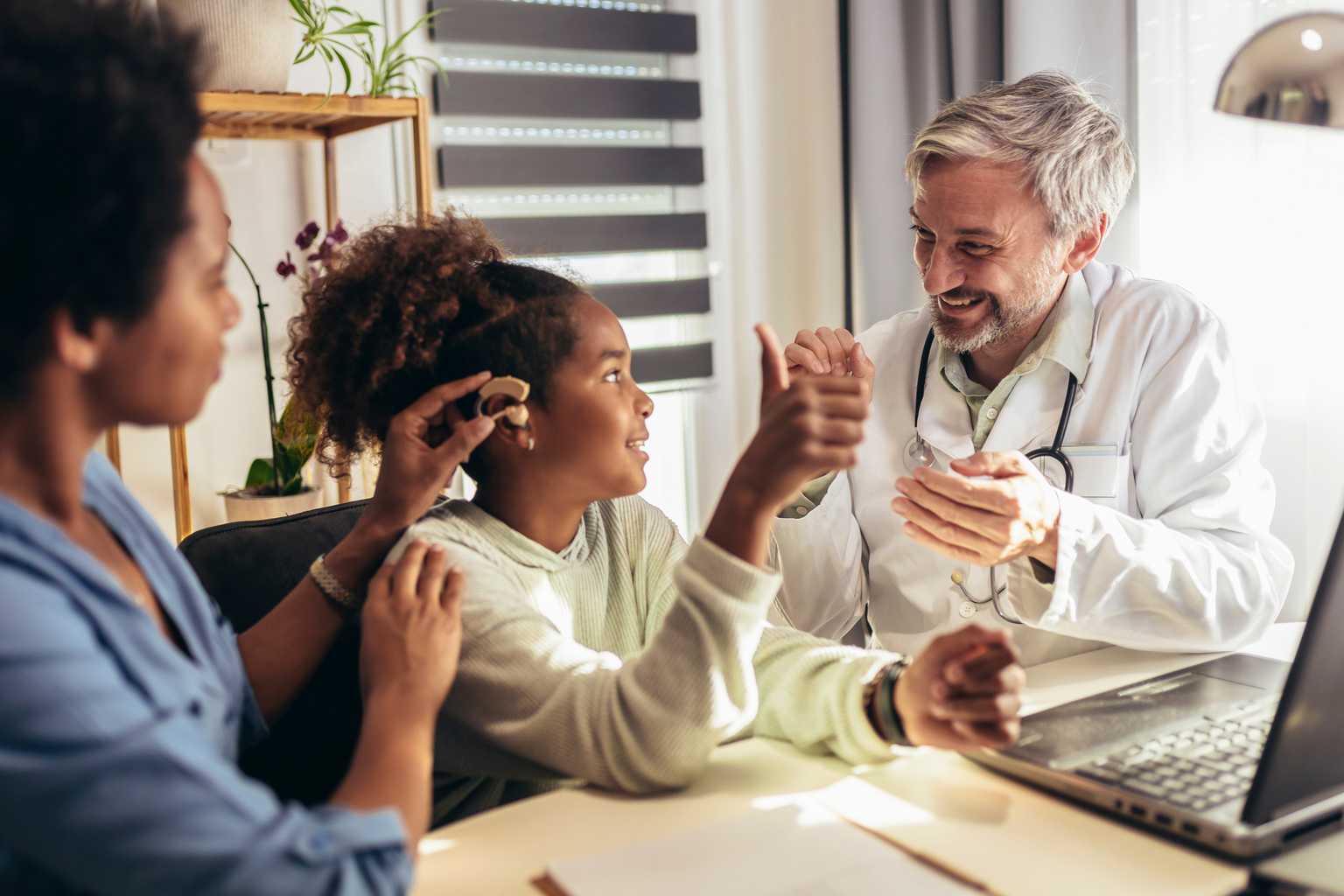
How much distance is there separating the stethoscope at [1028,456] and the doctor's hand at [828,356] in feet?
0.48

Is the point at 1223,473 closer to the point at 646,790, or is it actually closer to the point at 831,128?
the point at 646,790

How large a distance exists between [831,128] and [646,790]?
99.3 inches

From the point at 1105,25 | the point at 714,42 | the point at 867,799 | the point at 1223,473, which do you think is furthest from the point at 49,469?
the point at 714,42

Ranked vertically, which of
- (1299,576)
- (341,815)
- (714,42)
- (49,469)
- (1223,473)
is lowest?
(1299,576)

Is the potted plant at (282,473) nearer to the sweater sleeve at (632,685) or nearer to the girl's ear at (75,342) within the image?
the sweater sleeve at (632,685)

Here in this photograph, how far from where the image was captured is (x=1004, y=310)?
1631 mm

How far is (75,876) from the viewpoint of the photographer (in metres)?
0.59

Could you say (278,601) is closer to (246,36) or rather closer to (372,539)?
(372,539)

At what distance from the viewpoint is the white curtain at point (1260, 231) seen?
6.48 feet

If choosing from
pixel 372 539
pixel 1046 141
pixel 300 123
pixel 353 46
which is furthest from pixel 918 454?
pixel 353 46

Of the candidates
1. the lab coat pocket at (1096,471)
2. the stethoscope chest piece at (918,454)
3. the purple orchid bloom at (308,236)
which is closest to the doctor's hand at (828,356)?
the stethoscope chest piece at (918,454)

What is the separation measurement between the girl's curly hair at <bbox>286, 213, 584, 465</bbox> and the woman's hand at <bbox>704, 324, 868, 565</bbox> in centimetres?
39

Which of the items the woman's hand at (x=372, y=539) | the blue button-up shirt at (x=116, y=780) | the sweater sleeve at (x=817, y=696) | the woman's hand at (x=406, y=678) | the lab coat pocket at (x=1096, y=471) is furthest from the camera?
the lab coat pocket at (x=1096, y=471)

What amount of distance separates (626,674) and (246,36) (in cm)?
160
